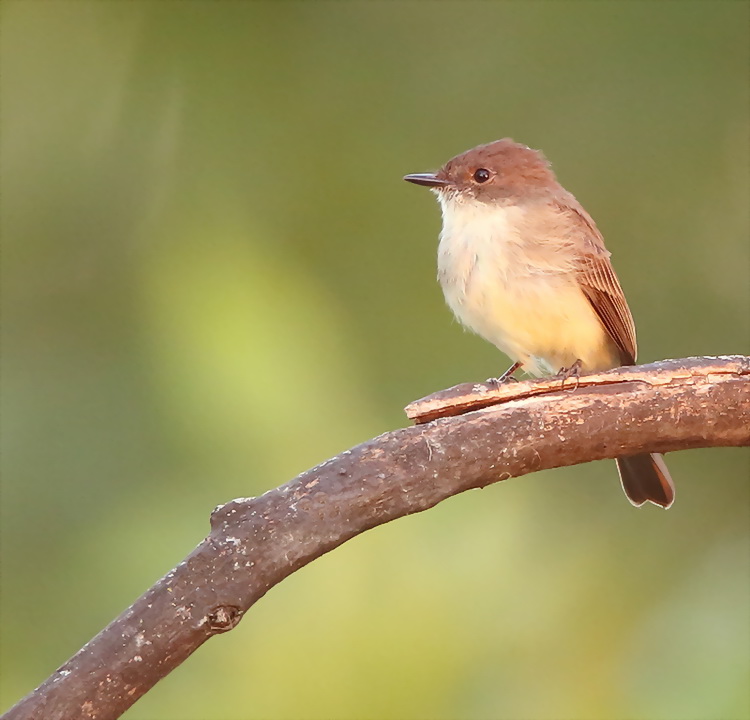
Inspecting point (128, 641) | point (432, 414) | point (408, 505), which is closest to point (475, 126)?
point (432, 414)

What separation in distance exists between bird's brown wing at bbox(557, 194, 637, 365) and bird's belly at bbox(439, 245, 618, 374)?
0.08ft

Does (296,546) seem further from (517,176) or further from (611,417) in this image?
(517,176)

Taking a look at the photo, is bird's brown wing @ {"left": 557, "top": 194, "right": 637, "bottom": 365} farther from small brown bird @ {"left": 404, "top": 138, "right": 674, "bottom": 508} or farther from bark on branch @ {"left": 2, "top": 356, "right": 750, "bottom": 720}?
bark on branch @ {"left": 2, "top": 356, "right": 750, "bottom": 720}

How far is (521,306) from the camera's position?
7.50ft

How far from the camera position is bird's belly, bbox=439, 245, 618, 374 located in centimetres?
229

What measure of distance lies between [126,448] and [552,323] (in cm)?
140

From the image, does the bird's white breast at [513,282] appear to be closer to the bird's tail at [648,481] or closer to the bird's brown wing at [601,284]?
the bird's brown wing at [601,284]

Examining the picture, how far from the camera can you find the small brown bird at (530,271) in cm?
230

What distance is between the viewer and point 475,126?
3.53 metres

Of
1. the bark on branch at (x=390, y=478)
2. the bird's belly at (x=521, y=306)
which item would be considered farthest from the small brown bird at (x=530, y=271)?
the bark on branch at (x=390, y=478)

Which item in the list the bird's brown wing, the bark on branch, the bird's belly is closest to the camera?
the bark on branch

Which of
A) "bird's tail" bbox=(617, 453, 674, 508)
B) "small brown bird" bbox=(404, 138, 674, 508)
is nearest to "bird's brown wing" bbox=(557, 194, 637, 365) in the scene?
"small brown bird" bbox=(404, 138, 674, 508)

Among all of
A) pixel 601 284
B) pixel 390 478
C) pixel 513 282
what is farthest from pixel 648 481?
pixel 390 478

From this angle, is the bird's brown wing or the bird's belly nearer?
the bird's belly
